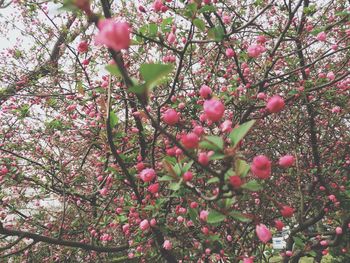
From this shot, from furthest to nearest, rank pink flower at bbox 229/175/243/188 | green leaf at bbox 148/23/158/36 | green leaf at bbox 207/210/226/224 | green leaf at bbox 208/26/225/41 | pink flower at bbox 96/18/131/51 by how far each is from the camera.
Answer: green leaf at bbox 148/23/158/36 → green leaf at bbox 208/26/225/41 → green leaf at bbox 207/210/226/224 → pink flower at bbox 229/175/243/188 → pink flower at bbox 96/18/131/51

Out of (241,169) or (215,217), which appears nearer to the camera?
(241,169)

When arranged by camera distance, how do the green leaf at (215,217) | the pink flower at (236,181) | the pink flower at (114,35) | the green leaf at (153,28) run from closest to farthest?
the pink flower at (114,35) < the pink flower at (236,181) < the green leaf at (215,217) < the green leaf at (153,28)

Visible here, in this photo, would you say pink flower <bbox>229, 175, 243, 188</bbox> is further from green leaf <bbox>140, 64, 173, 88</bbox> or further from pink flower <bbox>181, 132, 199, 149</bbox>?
green leaf <bbox>140, 64, 173, 88</bbox>

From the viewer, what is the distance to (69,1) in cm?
82

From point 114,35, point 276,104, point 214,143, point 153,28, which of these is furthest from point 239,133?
point 153,28

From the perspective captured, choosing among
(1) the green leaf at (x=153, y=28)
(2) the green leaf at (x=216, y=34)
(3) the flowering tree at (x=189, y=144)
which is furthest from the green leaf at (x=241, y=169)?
(1) the green leaf at (x=153, y=28)

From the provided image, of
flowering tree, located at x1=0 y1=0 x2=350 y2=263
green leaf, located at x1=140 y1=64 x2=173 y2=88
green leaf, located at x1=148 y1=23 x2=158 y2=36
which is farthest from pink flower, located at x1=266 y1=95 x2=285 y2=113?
green leaf, located at x1=148 y1=23 x2=158 y2=36

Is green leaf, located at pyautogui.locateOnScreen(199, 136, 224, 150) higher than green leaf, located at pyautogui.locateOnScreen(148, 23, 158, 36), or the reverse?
green leaf, located at pyautogui.locateOnScreen(148, 23, 158, 36)

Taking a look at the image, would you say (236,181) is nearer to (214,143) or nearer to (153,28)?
(214,143)

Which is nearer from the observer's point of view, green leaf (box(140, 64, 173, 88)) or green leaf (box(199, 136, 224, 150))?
green leaf (box(140, 64, 173, 88))

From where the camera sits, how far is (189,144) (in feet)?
3.24

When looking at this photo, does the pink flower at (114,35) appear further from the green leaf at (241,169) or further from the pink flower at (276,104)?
the pink flower at (276,104)

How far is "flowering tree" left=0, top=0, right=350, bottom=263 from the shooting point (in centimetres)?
117

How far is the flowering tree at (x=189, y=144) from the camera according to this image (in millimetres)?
1175
